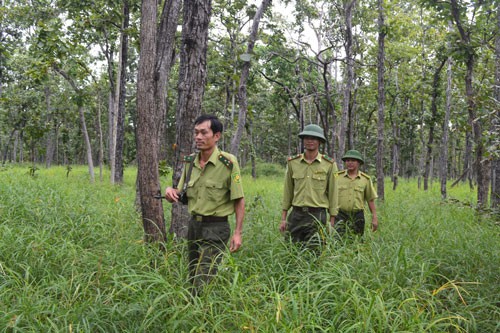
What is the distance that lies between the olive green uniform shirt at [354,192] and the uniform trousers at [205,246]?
7.53ft

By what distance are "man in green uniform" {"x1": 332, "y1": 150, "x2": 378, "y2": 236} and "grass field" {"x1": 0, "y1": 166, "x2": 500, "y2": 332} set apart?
263mm

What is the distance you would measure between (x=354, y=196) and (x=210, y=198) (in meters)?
2.49

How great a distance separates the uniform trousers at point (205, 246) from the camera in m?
2.98

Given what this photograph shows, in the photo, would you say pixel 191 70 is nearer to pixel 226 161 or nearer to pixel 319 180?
pixel 226 161

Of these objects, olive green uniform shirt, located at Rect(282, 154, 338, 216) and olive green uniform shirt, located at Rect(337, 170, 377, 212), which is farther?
olive green uniform shirt, located at Rect(337, 170, 377, 212)

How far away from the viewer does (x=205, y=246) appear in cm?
305

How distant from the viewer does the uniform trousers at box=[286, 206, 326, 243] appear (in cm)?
403

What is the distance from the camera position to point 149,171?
12.6 ft

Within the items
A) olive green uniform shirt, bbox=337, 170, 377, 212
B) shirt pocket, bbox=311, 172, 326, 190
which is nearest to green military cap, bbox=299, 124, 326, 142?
shirt pocket, bbox=311, 172, 326, 190

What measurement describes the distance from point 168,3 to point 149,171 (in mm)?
2294

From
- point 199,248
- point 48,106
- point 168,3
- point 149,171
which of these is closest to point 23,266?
point 149,171

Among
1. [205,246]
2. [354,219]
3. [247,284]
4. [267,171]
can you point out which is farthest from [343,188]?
[267,171]

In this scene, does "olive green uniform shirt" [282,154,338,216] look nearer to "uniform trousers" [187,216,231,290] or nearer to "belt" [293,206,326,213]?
"belt" [293,206,326,213]

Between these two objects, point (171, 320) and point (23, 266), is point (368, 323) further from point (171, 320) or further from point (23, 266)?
point (23, 266)
